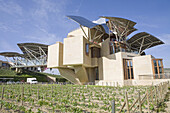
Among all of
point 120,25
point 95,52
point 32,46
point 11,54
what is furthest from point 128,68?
point 11,54

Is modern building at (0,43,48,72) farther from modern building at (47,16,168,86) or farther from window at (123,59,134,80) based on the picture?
window at (123,59,134,80)

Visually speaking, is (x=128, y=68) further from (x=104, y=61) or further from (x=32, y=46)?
(x=32, y=46)

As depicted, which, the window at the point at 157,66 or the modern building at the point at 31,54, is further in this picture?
the modern building at the point at 31,54

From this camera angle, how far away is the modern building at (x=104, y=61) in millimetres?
26016

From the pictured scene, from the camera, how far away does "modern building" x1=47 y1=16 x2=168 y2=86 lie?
26.0m

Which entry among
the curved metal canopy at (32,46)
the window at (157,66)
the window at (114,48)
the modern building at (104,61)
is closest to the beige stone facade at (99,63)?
the modern building at (104,61)

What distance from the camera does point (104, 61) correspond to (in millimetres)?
30484

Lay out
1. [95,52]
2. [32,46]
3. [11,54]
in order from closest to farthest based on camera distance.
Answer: [95,52]
[32,46]
[11,54]

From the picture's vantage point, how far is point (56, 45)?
3105cm

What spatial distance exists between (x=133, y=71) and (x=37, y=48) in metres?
38.4

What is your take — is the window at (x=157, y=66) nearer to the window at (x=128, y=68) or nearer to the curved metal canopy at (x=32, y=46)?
the window at (x=128, y=68)

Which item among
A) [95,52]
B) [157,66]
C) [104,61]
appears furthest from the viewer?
[95,52]

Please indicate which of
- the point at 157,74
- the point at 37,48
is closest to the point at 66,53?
the point at 157,74

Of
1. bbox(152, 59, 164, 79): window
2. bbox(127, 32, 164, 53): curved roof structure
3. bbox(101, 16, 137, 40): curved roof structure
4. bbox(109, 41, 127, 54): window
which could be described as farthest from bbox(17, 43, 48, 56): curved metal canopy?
bbox(152, 59, 164, 79): window
